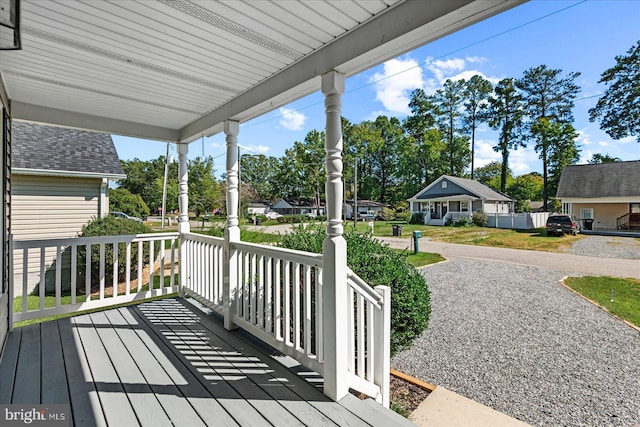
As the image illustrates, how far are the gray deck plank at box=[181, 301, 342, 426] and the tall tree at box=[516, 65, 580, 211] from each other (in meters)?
5.96

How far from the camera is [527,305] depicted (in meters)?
4.68

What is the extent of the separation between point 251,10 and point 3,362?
2.88 m

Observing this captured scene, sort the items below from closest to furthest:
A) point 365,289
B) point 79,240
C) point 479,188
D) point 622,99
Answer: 1. point 365,289
2. point 79,240
3. point 622,99
4. point 479,188

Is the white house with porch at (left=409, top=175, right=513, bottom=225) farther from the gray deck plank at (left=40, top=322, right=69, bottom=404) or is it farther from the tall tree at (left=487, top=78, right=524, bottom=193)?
the gray deck plank at (left=40, top=322, right=69, bottom=404)

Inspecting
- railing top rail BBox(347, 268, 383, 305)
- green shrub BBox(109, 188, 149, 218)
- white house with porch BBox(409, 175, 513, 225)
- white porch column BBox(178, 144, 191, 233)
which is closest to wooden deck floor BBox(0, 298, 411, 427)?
railing top rail BBox(347, 268, 383, 305)

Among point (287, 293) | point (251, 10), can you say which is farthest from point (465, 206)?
point (251, 10)

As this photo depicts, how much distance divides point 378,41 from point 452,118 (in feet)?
22.1

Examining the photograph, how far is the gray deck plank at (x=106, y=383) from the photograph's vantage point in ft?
5.11

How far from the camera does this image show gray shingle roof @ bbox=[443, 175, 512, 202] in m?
7.89

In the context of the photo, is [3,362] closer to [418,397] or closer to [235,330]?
[235,330]

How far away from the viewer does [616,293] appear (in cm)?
420

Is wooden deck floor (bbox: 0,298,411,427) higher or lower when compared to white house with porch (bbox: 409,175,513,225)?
lower

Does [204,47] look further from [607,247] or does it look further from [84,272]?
[607,247]

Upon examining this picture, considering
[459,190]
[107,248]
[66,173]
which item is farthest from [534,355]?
[66,173]
